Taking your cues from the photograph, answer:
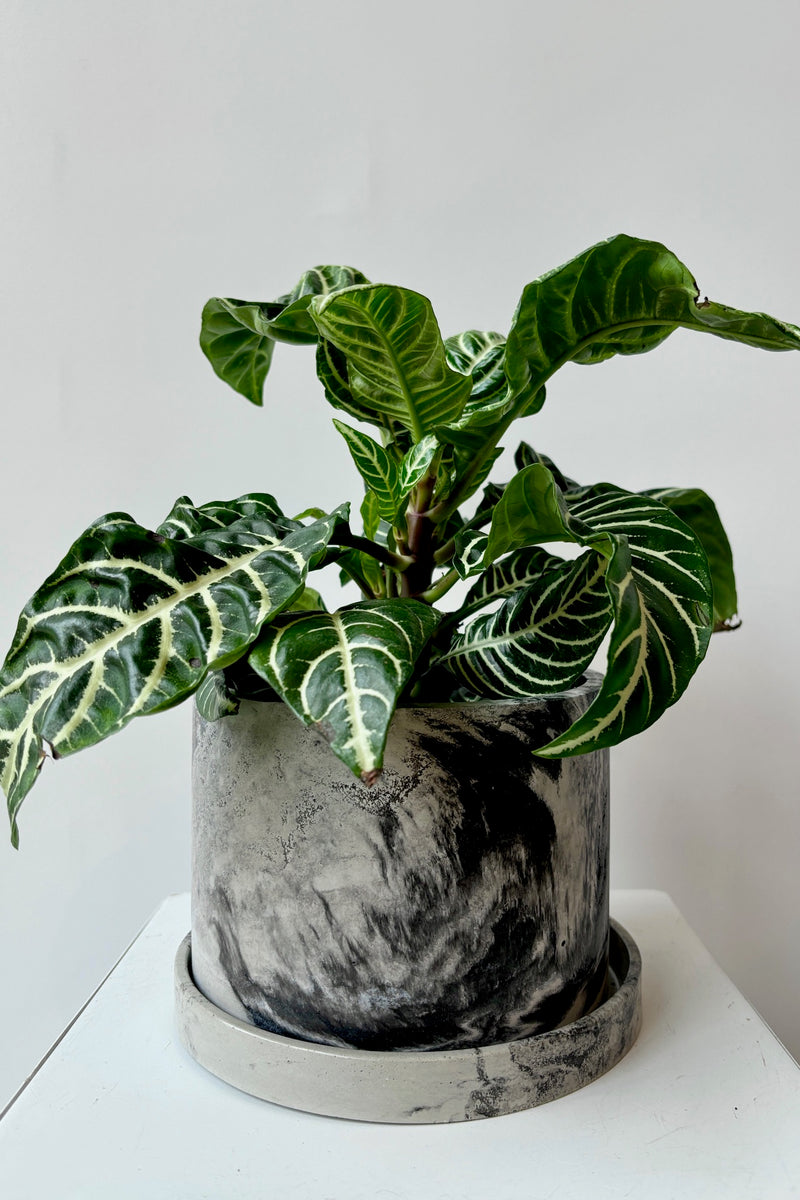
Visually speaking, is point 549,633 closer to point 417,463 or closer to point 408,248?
point 417,463

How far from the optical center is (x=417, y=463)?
2.41 feet

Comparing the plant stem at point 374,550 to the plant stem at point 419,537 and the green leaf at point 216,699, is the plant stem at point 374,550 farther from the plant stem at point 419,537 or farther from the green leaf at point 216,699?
the green leaf at point 216,699

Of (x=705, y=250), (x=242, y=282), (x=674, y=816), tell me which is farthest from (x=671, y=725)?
(x=242, y=282)

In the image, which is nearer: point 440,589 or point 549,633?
point 549,633

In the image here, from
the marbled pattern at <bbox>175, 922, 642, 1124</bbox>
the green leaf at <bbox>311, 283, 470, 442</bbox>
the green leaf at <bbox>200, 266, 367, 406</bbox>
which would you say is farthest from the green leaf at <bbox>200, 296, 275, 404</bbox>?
the marbled pattern at <bbox>175, 922, 642, 1124</bbox>

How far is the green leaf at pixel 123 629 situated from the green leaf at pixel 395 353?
0.14 m

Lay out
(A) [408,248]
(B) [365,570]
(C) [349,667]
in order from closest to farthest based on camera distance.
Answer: (C) [349,667]
(B) [365,570]
(A) [408,248]

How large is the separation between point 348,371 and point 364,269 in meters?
0.58

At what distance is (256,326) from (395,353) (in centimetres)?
19

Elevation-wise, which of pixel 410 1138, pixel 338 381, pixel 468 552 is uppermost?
pixel 338 381

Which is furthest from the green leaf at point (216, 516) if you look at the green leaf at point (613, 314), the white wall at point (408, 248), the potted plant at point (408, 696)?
the white wall at point (408, 248)

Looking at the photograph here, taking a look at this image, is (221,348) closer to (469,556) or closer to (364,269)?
(469,556)

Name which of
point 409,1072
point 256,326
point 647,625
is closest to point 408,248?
point 256,326

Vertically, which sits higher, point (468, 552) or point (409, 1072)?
point (468, 552)
